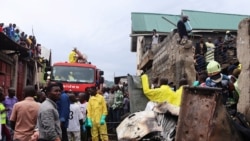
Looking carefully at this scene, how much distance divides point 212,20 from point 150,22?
16.1ft

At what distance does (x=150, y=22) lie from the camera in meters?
32.2

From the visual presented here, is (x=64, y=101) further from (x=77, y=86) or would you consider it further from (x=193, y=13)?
(x=193, y=13)

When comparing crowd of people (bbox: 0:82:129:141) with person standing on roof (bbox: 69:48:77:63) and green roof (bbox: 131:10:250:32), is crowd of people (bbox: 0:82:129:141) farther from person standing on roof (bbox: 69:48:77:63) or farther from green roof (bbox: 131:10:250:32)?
green roof (bbox: 131:10:250:32)

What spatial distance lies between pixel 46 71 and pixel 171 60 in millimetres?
5801

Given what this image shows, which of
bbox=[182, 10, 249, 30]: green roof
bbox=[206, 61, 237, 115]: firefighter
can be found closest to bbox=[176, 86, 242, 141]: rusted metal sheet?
bbox=[206, 61, 237, 115]: firefighter

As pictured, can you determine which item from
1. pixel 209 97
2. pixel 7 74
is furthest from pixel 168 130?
pixel 7 74

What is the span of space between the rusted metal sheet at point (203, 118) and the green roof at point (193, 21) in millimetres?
23303

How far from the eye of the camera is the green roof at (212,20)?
2765cm

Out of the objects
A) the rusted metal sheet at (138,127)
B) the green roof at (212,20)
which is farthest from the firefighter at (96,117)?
the green roof at (212,20)

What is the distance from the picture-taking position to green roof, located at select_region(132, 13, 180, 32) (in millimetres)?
31122

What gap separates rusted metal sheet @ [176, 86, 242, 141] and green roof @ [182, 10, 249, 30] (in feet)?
77.6

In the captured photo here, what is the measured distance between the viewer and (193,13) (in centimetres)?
3009

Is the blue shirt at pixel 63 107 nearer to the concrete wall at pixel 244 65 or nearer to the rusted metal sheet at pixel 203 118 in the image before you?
the concrete wall at pixel 244 65

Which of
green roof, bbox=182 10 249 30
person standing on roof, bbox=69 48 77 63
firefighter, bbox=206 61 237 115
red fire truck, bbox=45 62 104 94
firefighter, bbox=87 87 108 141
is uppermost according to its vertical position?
green roof, bbox=182 10 249 30
